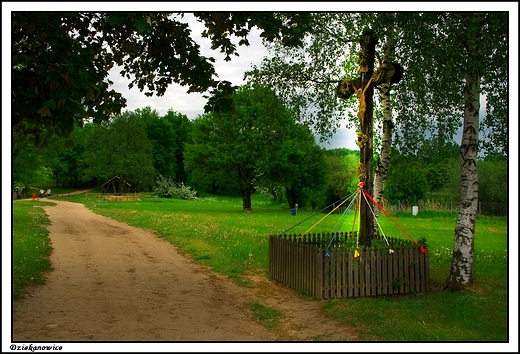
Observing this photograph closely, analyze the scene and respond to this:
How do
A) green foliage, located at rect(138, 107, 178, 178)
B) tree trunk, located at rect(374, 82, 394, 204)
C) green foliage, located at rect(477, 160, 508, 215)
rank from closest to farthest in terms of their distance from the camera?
tree trunk, located at rect(374, 82, 394, 204), green foliage, located at rect(477, 160, 508, 215), green foliage, located at rect(138, 107, 178, 178)

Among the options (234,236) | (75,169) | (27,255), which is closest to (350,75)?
(234,236)

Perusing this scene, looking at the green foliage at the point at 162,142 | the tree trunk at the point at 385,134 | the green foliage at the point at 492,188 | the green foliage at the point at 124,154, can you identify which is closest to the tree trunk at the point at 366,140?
the tree trunk at the point at 385,134

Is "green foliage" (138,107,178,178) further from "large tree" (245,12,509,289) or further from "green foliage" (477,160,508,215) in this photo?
"large tree" (245,12,509,289)

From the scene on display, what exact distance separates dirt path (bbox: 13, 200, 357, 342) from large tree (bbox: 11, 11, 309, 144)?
3219 millimetres

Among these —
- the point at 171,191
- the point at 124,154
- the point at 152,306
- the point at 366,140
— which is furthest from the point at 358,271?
the point at 124,154

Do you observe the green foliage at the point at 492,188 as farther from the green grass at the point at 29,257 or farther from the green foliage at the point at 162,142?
the green foliage at the point at 162,142

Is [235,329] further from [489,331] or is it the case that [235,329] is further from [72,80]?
[72,80]

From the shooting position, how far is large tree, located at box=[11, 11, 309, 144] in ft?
23.3

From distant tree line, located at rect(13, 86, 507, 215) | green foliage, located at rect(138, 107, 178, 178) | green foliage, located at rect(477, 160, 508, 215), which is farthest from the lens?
green foliage, located at rect(138, 107, 178, 178)

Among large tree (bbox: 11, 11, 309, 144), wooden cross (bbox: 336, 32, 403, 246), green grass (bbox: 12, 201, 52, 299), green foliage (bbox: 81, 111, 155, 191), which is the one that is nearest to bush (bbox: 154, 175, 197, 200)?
green foliage (bbox: 81, 111, 155, 191)

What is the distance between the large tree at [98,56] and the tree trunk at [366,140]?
2175 millimetres

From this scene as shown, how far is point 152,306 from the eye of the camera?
30.0ft

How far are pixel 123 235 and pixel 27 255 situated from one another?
6.69 m

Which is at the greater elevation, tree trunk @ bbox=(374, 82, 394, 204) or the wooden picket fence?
tree trunk @ bbox=(374, 82, 394, 204)
